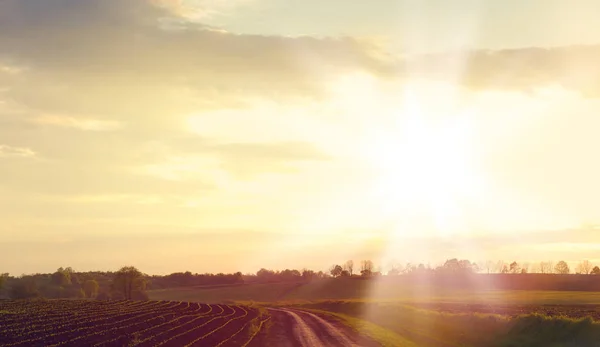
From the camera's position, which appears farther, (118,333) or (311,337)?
(118,333)

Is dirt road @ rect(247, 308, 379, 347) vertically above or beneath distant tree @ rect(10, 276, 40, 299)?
beneath

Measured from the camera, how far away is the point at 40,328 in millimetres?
59031

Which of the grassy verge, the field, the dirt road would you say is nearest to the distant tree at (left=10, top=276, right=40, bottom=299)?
the field

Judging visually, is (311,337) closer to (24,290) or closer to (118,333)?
(118,333)

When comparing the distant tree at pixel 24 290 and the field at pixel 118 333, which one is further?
the distant tree at pixel 24 290

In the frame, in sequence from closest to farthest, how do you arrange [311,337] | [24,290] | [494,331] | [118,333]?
[311,337] → [494,331] → [118,333] → [24,290]

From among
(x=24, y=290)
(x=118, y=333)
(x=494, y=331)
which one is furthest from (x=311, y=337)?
(x=24, y=290)

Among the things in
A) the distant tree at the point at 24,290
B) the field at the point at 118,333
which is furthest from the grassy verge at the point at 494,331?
the distant tree at the point at 24,290

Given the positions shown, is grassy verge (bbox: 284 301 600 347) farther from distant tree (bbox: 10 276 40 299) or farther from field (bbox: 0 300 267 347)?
distant tree (bbox: 10 276 40 299)

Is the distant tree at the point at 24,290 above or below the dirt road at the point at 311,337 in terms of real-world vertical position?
above

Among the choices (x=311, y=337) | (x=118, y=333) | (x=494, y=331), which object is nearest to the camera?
(x=311, y=337)

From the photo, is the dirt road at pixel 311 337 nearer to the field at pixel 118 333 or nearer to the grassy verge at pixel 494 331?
the field at pixel 118 333

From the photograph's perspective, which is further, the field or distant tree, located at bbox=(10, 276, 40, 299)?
distant tree, located at bbox=(10, 276, 40, 299)

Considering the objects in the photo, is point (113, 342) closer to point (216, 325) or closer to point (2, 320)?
point (216, 325)
